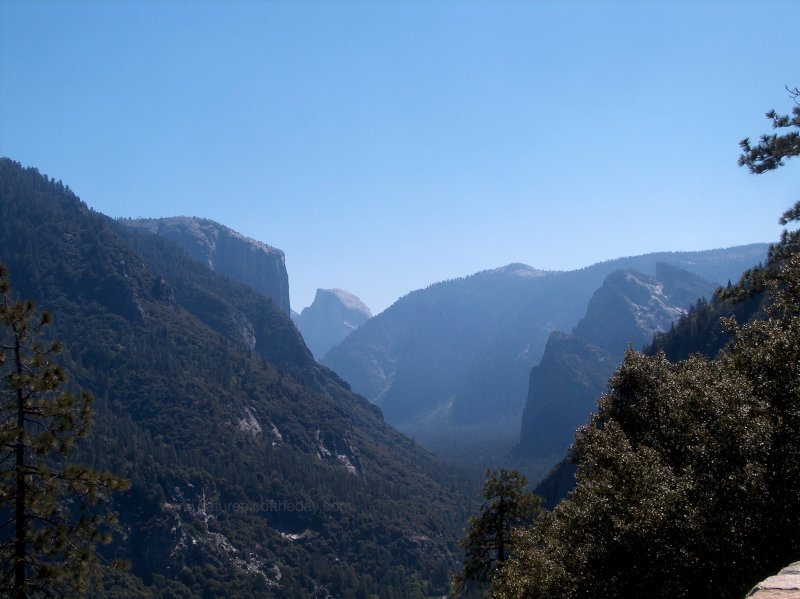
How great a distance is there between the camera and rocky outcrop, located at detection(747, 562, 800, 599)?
1068 cm

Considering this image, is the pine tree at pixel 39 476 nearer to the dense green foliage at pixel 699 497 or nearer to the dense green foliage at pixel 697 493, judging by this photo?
Answer: the dense green foliage at pixel 697 493

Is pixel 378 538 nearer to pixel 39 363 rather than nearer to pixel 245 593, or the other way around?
pixel 245 593

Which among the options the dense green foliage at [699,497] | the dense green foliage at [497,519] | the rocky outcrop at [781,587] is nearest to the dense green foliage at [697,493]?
the dense green foliage at [699,497]

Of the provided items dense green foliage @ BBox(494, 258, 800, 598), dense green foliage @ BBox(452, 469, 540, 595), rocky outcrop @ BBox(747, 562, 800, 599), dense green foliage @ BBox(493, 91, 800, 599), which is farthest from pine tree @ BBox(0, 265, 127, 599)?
dense green foliage @ BBox(452, 469, 540, 595)

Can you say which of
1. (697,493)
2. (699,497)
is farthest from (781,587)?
(697,493)

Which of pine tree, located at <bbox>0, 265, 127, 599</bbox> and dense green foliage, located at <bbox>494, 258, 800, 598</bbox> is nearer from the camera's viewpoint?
dense green foliage, located at <bbox>494, 258, 800, 598</bbox>

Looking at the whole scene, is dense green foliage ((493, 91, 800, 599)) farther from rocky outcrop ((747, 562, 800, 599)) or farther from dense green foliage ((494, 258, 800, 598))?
rocky outcrop ((747, 562, 800, 599))

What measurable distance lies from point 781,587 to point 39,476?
22575 millimetres

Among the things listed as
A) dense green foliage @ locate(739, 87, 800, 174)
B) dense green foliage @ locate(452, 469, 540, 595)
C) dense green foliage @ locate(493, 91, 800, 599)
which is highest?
dense green foliage @ locate(739, 87, 800, 174)

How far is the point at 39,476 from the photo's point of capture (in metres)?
19.5

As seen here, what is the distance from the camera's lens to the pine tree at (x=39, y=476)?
18969 mm

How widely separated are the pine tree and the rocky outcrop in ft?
67.3

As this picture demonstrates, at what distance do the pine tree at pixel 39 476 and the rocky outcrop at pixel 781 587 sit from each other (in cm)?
2050

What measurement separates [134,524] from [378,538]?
79068 mm
